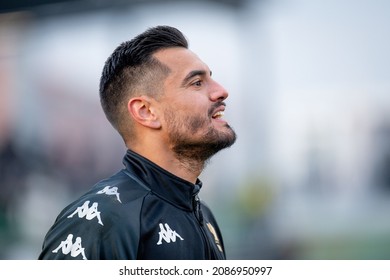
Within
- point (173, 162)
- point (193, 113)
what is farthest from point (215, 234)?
point (193, 113)

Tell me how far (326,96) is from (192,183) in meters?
2.44

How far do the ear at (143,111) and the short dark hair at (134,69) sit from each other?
0.08 feet

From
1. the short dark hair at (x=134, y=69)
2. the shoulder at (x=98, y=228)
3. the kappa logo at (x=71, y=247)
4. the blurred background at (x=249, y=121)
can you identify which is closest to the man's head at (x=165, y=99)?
the short dark hair at (x=134, y=69)

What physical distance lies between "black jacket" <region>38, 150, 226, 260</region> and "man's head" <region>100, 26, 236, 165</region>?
9cm

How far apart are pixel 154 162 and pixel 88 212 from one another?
0.91 feet

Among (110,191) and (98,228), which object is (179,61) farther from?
(98,228)

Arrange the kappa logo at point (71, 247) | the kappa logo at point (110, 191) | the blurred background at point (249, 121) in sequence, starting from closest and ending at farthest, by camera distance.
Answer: the kappa logo at point (71, 247), the kappa logo at point (110, 191), the blurred background at point (249, 121)

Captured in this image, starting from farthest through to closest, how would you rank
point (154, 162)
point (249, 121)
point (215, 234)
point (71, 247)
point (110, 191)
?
point (249, 121) < point (215, 234) < point (154, 162) < point (110, 191) < point (71, 247)

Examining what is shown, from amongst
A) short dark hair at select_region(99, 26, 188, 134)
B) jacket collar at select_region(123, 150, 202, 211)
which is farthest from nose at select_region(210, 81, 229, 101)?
jacket collar at select_region(123, 150, 202, 211)

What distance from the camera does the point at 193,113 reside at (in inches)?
61.1

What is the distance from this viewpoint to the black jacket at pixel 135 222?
1.29 m

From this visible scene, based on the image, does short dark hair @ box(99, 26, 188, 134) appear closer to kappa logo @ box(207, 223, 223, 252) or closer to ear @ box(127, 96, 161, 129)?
ear @ box(127, 96, 161, 129)

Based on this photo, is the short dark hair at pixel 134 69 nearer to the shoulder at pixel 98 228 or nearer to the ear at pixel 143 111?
the ear at pixel 143 111
